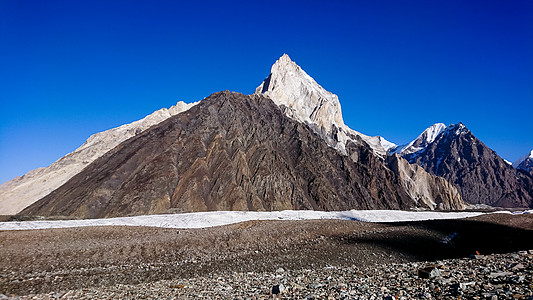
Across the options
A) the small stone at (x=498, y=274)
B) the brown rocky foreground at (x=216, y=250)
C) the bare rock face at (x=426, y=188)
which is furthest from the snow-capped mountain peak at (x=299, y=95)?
the small stone at (x=498, y=274)

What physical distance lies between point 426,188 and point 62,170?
455 feet

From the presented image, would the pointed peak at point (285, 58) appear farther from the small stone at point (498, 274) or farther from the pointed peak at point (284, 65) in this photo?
the small stone at point (498, 274)

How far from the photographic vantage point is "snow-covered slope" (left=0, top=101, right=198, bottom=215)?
85.6 metres

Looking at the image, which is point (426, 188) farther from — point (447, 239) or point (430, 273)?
point (430, 273)

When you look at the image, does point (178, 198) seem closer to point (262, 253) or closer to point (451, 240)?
point (262, 253)

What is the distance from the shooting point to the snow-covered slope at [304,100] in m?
130

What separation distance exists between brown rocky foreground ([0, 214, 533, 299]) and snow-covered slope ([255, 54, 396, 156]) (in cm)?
9617

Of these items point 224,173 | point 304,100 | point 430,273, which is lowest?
point 430,273

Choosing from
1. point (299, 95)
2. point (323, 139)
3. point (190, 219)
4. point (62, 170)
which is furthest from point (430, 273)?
point (299, 95)

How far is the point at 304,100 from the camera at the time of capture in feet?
483

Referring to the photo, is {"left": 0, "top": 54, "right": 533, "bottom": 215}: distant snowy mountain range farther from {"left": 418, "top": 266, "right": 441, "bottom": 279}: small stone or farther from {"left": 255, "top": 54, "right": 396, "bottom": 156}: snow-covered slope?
{"left": 418, "top": 266, "right": 441, "bottom": 279}: small stone

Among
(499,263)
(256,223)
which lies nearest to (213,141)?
(256,223)

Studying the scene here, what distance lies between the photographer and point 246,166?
3314 inches

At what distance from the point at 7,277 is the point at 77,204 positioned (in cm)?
5102
